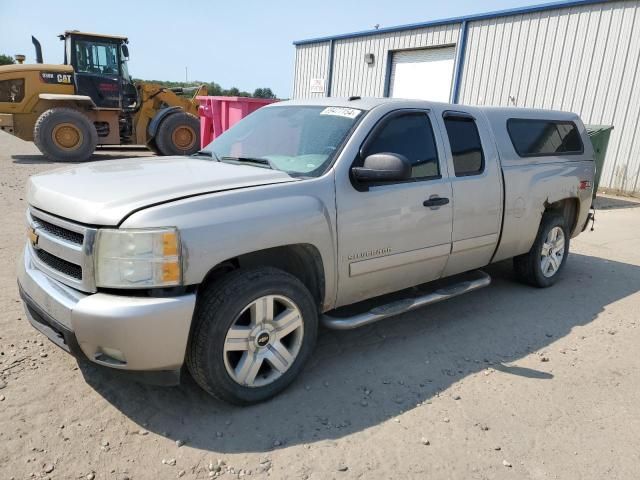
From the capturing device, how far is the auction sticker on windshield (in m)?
3.62

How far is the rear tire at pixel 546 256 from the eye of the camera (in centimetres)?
511

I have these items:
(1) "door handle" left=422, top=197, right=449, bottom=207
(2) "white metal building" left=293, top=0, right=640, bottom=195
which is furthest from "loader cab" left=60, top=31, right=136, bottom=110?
(1) "door handle" left=422, top=197, right=449, bottom=207

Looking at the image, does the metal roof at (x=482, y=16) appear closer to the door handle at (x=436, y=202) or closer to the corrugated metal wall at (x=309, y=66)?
the corrugated metal wall at (x=309, y=66)

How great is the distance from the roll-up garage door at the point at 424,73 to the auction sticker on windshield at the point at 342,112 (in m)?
11.7

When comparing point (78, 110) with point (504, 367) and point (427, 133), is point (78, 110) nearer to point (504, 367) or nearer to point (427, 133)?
point (427, 133)

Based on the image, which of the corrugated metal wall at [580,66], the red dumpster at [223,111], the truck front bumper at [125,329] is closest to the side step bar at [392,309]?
the truck front bumper at [125,329]

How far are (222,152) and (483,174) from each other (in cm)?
217

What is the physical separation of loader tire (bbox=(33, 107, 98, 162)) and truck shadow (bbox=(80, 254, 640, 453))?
421 inches

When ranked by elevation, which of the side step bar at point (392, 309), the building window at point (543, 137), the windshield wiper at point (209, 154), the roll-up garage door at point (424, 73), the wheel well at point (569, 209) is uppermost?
the roll-up garage door at point (424, 73)

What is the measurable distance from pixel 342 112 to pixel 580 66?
1056cm

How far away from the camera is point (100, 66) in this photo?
13258mm

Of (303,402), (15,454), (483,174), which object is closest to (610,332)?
(483,174)

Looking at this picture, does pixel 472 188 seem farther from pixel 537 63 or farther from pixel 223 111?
pixel 537 63

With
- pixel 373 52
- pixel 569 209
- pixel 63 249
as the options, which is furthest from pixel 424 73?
pixel 63 249
